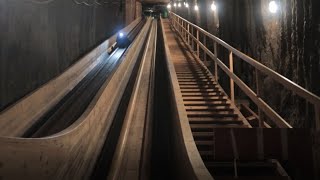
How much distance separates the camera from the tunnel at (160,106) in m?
4.25

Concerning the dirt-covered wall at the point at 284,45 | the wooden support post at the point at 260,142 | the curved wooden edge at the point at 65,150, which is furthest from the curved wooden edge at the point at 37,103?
the dirt-covered wall at the point at 284,45

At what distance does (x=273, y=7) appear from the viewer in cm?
823

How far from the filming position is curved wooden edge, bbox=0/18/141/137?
589cm

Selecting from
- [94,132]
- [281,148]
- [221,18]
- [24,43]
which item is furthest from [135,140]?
[221,18]

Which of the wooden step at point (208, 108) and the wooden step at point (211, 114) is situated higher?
the wooden step at point (208, 108)

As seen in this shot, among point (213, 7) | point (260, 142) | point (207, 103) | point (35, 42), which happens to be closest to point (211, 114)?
point (207, 103)

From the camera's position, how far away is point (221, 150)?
4.51 meters

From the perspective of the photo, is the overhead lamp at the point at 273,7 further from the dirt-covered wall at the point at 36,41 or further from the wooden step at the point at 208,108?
the dirt-covered wall at the point at 36,41

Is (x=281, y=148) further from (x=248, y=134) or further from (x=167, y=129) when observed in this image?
(x=167, y=129)

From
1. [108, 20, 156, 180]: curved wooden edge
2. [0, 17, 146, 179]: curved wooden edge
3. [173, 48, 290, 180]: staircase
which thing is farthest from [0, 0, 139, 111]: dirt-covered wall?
[173, 48, 290, 180]: staircase

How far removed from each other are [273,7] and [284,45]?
0.99m

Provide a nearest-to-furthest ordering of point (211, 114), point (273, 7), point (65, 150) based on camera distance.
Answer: point (65, 150)
point (211, 114)
point (273, 7)

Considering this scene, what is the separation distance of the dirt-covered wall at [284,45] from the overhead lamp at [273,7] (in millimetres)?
97

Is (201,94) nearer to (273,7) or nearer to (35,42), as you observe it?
(273,7)
